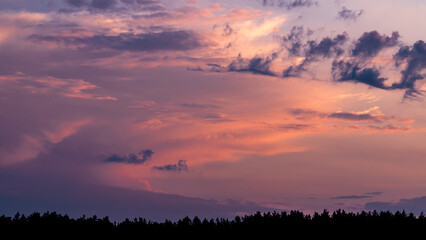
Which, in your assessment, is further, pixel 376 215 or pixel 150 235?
pixel 150 235

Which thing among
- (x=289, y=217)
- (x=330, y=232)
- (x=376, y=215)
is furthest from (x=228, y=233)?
(x=376, y=215)

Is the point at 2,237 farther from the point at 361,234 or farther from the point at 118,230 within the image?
the point at 361,234

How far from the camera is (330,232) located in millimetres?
134750

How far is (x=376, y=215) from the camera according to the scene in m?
133

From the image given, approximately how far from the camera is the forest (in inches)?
5128

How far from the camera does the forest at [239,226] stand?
130 m

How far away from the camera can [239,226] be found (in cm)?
14412

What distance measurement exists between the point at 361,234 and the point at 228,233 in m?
29.5

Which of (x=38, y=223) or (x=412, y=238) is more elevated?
(x=38, y=223)

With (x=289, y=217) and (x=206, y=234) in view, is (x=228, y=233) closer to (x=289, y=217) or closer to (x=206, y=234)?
(x=206, y=234)

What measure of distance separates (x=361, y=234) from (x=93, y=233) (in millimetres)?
59248

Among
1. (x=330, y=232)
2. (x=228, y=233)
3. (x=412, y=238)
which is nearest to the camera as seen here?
(x=412, y=238)

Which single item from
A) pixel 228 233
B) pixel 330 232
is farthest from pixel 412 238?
pixel 228 233

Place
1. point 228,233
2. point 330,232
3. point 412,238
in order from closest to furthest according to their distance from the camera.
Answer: point 412,238 → point 330,232 → point 228,233
